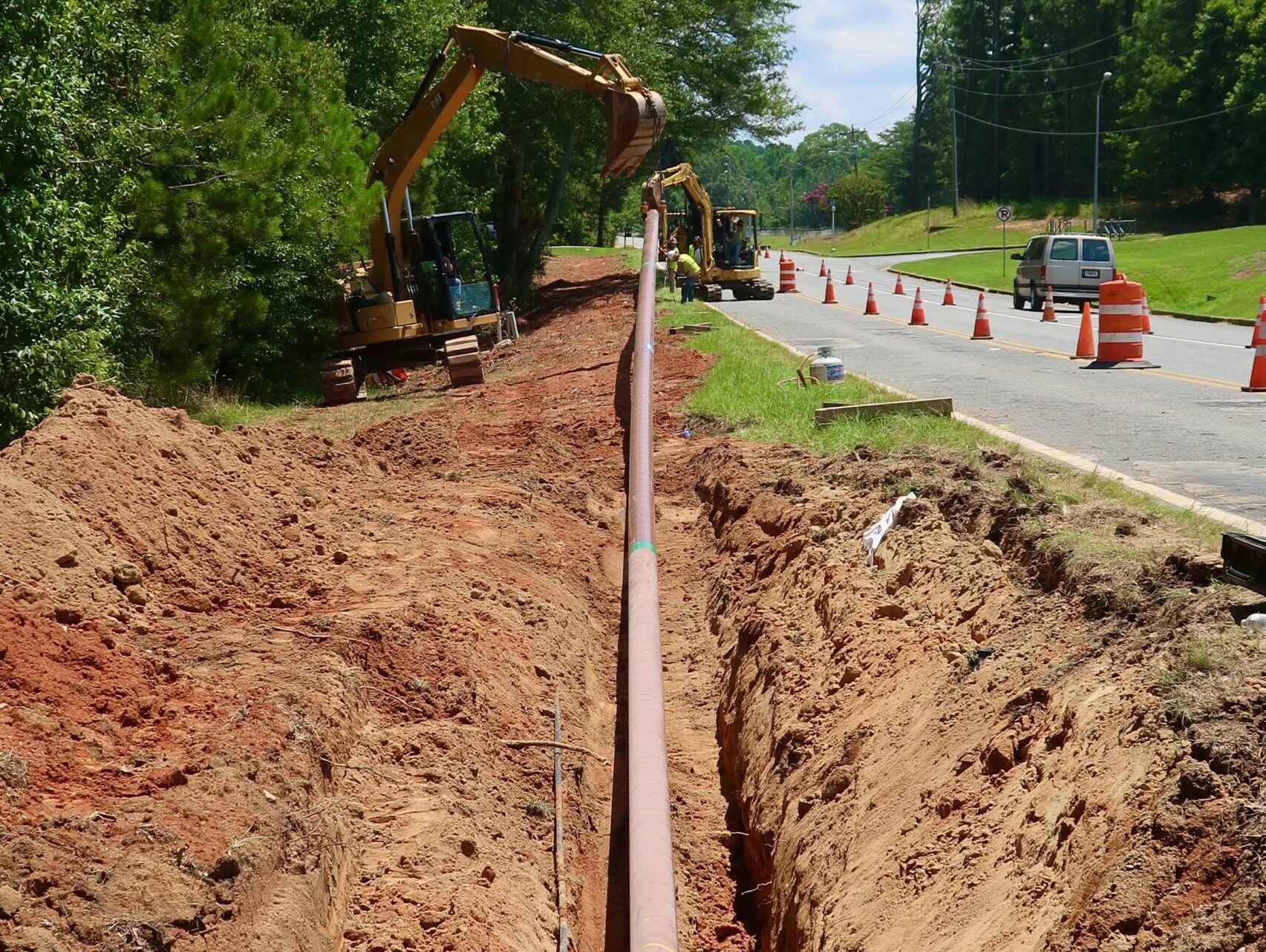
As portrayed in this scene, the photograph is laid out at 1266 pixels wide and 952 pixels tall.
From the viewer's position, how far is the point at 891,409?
1116 cm

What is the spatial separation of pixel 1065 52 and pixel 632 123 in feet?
258

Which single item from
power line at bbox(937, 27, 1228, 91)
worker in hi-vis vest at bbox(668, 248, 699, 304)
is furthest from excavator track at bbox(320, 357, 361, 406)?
power line at bbox(937, 27, 1228, 91)

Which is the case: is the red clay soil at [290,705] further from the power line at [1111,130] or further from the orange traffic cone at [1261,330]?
the power line at [1111,130]

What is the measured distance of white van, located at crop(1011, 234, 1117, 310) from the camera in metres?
28.2

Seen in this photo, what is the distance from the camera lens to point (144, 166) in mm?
14375

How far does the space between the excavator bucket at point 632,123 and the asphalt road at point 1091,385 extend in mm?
4237

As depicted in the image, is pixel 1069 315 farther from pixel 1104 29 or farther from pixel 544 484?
pixel 1104 29

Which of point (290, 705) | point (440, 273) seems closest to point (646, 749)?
point (290, 705)

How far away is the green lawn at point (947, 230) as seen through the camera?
251ft

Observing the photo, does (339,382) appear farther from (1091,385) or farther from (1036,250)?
(1036,250)

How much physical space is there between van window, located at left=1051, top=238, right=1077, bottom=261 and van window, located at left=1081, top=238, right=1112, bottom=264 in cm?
17

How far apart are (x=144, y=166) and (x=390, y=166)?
17.4 feet

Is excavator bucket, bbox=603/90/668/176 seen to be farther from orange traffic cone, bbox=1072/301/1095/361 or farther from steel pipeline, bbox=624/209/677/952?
steel pipeline, bbox=624/209/677/952

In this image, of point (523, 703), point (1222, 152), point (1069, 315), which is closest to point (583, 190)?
point (1069, 315)
